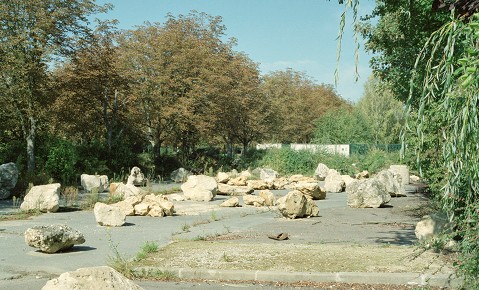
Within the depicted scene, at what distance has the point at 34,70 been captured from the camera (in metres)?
23.3

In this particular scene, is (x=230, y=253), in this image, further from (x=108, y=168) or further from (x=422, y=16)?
(x=108, y=168)

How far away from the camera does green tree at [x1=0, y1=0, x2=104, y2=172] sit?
23125mm

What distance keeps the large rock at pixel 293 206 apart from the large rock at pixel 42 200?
21.9 ft

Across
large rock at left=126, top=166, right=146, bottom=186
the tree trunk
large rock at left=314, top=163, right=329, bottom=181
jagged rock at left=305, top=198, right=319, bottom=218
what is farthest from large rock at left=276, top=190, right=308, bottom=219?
large rock at left=314, top=163, right=329, bottom=181

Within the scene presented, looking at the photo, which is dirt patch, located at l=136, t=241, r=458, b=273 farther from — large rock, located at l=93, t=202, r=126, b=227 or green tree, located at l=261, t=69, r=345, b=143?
green tree, located at l=261, t=69, r=345, b=143

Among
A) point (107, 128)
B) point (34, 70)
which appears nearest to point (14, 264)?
point (34, 70)

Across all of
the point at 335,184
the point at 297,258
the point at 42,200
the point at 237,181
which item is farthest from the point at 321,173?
the point at 297,258

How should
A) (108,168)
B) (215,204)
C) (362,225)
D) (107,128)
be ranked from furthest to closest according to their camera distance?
1. (107,128)
2. (108,168)
3. (215,204)
4. (362,225)

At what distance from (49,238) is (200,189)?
11.6 meters

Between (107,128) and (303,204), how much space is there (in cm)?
2039

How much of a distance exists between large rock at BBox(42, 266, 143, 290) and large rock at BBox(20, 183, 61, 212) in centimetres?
1326

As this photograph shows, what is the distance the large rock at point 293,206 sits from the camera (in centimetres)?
1491

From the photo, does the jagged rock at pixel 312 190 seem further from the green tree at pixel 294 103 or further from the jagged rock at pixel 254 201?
the green tree at pixel 294 103

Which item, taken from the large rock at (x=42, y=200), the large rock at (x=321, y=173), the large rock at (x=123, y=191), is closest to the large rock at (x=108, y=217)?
the large rock at (x=42, y=200)
